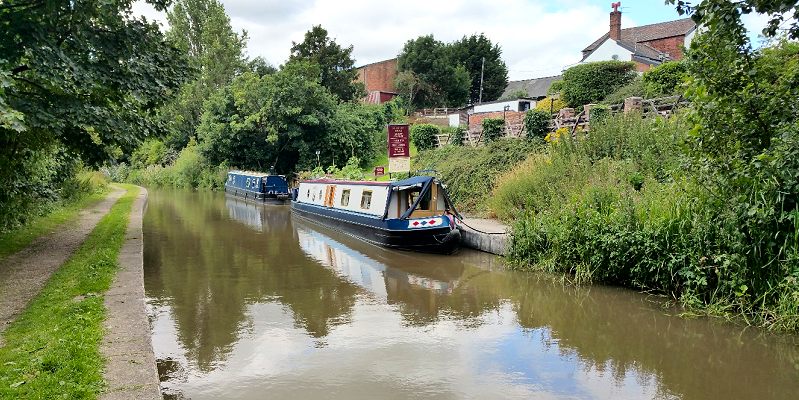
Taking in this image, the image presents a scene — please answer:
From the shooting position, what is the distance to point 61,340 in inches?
216

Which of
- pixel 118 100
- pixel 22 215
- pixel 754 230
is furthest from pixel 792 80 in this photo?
pixel 22 215

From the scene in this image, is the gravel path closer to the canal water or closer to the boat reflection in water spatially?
the canal water

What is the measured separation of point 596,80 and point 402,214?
15.0 metres

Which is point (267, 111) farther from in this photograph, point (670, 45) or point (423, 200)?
point (670, 45)

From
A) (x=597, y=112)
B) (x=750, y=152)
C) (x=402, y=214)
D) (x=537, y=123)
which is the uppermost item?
(x=597, y=112)

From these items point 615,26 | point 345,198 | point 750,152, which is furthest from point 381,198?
point 615,26

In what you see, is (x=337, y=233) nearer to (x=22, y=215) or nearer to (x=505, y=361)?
(x=22, y=215)

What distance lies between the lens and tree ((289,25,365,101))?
1613 inches

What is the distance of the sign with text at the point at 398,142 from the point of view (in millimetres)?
15492

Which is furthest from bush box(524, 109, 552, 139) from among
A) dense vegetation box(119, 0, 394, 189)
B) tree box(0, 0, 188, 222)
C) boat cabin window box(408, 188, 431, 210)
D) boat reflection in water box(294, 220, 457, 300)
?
dense vegetation box(119, 0, 394, 189)

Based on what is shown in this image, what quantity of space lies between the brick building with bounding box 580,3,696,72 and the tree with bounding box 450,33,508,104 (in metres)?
15.0

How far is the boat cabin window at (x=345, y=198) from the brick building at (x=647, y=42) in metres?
21.5

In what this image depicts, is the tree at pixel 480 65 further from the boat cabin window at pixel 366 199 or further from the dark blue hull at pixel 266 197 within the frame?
the boat cabin window at pixel 366 199

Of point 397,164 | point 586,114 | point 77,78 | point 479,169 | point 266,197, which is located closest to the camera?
point 77,78
